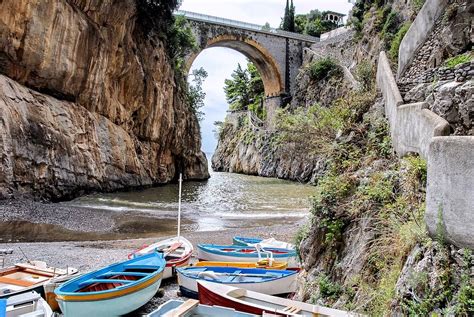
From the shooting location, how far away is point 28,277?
7.74m

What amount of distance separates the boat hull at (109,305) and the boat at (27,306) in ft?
1.01

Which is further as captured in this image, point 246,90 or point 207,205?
point 246,90

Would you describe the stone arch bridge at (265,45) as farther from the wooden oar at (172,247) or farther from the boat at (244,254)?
the boat at (244,254)

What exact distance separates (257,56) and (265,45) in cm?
201

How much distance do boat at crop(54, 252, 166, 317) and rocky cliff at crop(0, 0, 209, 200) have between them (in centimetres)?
1122

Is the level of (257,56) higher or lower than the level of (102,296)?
higher

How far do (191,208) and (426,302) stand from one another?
17.6 metres

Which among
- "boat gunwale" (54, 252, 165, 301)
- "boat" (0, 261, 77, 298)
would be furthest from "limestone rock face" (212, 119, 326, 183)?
"boat" (0, 261, 77, 298)

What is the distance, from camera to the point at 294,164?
43.7 m

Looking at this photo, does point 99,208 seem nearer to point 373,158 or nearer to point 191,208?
point 191,208

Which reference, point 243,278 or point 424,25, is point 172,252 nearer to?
point 243,278

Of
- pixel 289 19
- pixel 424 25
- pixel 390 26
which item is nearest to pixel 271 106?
pixel 289 19

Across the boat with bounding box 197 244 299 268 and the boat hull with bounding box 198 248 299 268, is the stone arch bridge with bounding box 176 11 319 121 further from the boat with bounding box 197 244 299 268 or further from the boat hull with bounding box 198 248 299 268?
the boat hull with bounding box 198 248 299 268

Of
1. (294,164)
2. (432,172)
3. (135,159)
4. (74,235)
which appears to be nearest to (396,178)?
(432,172)
